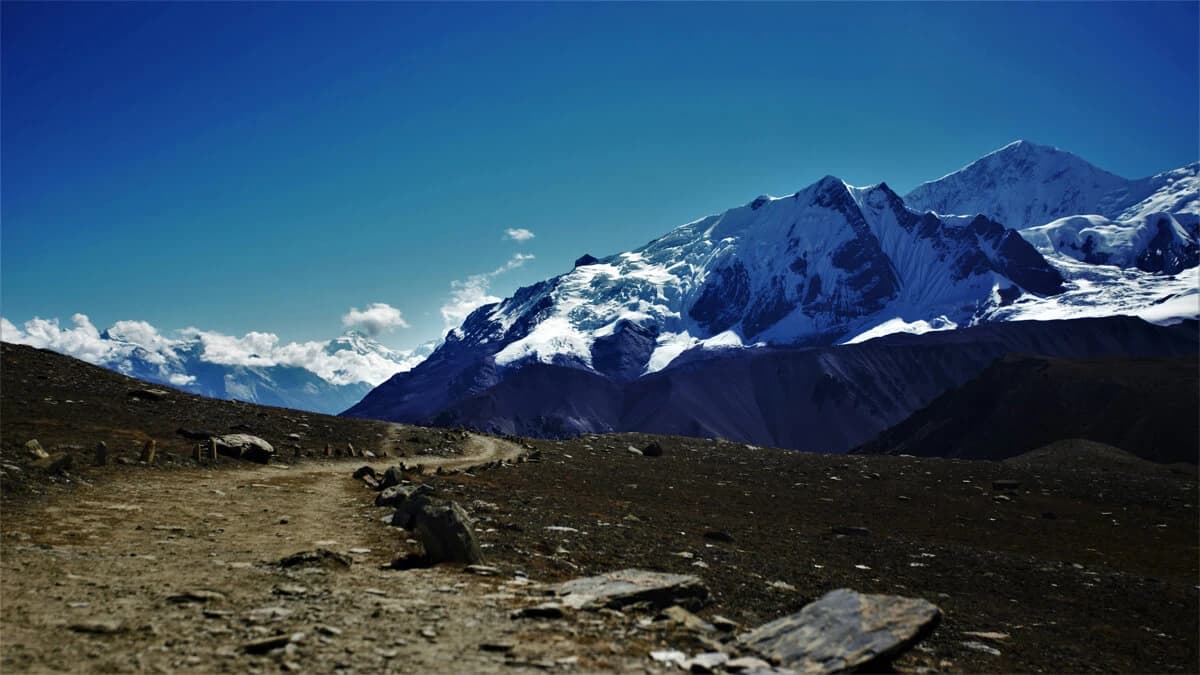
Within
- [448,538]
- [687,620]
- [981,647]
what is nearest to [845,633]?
[687,620]

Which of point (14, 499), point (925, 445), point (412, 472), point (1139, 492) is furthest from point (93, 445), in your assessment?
point (925, 445)

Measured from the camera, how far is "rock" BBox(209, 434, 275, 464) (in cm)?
2852

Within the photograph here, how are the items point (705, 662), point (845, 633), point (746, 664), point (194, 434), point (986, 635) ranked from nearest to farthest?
point (705, 662), point (746, 664), point (845, 633), point (986, 635), point (194, 434)

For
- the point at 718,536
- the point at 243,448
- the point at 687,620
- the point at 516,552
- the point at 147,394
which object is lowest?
the point at 718,536

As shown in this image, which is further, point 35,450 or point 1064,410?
point 1064,410

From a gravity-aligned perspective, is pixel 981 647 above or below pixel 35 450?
below

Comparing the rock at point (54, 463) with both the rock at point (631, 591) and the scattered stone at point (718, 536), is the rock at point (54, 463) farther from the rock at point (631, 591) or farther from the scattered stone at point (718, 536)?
the scattered stone at point (718, 536)

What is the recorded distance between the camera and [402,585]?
11695mm

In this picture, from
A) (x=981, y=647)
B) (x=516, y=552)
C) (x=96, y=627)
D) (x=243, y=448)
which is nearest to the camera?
(x=96, y=627)

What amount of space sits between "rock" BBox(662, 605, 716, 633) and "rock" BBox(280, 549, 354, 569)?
233 inches

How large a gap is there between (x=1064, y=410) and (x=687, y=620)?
552 ft

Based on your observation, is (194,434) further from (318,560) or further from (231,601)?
(231,601)

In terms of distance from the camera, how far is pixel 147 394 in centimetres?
3672

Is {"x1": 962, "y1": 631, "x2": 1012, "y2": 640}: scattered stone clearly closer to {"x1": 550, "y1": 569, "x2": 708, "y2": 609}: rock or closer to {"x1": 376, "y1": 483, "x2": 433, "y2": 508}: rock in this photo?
{"x1": 550, "y1": 569, "x2": 708, "y2": 609}: rock
